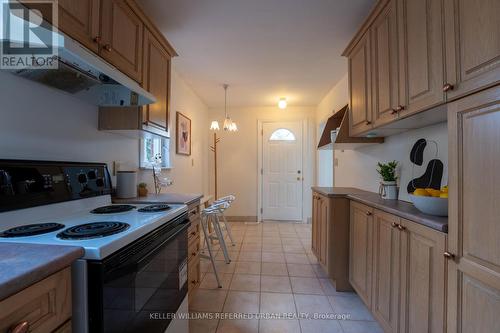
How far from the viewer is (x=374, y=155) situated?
252 cm

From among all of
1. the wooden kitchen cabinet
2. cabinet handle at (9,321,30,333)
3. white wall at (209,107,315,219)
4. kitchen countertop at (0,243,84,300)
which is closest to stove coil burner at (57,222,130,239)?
kitchen countertop at (0,243,84,300)

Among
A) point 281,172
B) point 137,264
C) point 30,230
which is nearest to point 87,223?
point 30,230

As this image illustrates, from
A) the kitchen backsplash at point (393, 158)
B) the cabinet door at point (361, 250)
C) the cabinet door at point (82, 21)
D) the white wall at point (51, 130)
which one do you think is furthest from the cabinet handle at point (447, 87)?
the white wall at point (51, 130)

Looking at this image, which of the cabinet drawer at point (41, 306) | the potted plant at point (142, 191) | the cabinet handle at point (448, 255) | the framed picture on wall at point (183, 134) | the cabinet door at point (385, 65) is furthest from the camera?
the framed picture on wall at point (183, 134)

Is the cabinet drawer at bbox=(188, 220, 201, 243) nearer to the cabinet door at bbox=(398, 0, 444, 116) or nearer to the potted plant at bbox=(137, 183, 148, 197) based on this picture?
the potted plant at bbox=(137, 183, 148, 197)

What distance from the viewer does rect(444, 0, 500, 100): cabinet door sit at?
0.85 metres

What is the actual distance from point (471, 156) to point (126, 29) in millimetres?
1956

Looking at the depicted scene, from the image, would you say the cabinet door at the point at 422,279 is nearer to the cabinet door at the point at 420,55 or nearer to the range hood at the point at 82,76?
the cabinet door at the point at 420,55

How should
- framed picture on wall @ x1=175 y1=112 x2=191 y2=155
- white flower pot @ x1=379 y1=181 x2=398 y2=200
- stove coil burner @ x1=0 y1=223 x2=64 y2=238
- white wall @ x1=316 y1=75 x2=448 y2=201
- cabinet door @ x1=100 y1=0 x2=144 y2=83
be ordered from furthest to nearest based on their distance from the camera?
framed picture on wall @ x1=175 y1=112 x2=191 y2=155 → white flower pot @ x1=379 y1=181 x2=398 y2=200 → white wall @ x1=316 y1=75 x2=448 y2=201 → cabinet door @ x1=100 y1=0 x2=144 y2=83 → stove coil burner @ x1=0 y1=223 x2=64 y2=238

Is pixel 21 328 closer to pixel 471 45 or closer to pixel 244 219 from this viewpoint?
pixel 471 45

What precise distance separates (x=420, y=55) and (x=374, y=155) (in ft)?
4.51

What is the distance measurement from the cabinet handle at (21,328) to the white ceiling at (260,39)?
1963mm

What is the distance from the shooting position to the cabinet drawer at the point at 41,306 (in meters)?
0.54

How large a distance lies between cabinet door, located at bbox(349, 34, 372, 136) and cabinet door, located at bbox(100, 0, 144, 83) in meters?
1.72
